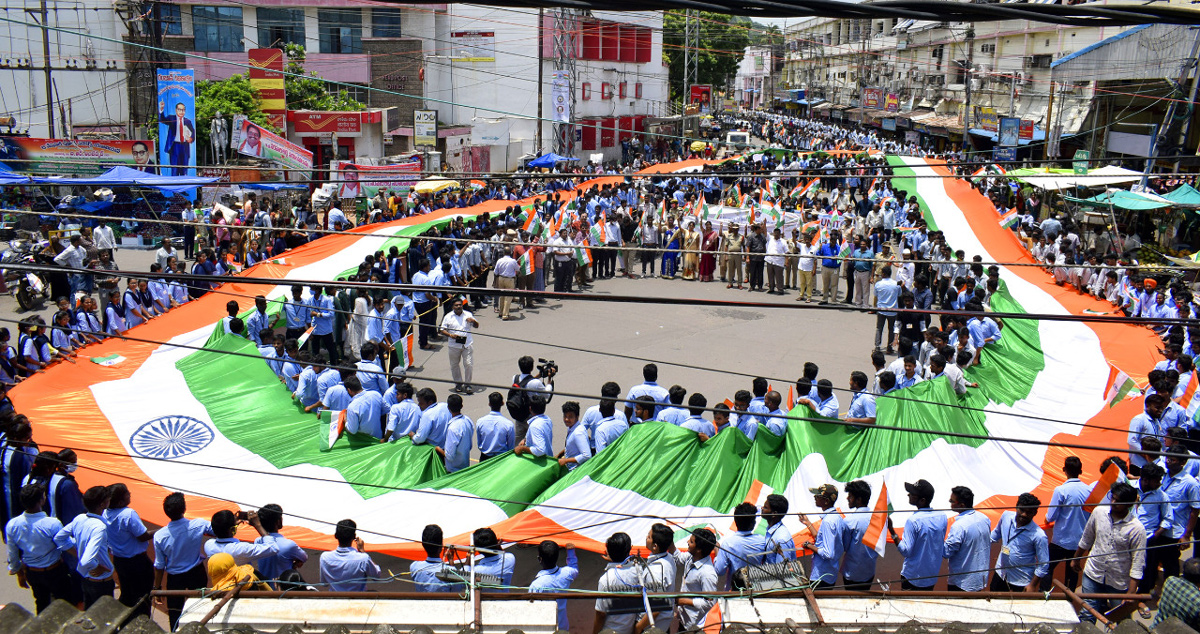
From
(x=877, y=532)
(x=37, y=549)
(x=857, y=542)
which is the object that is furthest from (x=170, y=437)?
(x=877, y=532)

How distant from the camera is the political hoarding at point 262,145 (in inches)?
953

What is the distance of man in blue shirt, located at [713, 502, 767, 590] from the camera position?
19.0 feet

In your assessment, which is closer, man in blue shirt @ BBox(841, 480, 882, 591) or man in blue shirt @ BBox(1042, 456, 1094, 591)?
man in blue shirt @ BBox(841, 480, 882, 591)

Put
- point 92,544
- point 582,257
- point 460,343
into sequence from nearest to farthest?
point 92,544, point 460,343, point 582,257

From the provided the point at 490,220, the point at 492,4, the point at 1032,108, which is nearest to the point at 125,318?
the point at 490,220

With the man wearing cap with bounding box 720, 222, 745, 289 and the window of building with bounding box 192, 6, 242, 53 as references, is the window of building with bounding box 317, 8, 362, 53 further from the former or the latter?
the man wearing cap with bounding box 720, 222, 745, 289

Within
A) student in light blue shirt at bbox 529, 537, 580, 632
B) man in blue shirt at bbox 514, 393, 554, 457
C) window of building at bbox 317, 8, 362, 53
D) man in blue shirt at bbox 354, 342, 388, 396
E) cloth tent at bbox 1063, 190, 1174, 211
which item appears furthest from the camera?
window of building at bbox 317, 8, 362, 53

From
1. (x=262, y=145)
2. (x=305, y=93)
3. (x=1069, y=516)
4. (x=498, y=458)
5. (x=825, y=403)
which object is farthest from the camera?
(x=305, y=93)

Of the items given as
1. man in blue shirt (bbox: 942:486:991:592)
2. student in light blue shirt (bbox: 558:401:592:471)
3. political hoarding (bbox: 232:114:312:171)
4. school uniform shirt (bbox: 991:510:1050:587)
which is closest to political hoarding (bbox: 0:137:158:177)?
political hoarding (bbox: 232:114:312:171)

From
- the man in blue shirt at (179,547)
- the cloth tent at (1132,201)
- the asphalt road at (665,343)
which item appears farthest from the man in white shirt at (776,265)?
the man in blue shirt at (179,547)

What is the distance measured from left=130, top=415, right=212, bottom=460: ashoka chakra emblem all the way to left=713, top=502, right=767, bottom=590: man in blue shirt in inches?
186

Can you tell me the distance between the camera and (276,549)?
19.1ft

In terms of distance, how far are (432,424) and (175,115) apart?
787 inches

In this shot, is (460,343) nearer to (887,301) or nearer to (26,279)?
(887,301)
